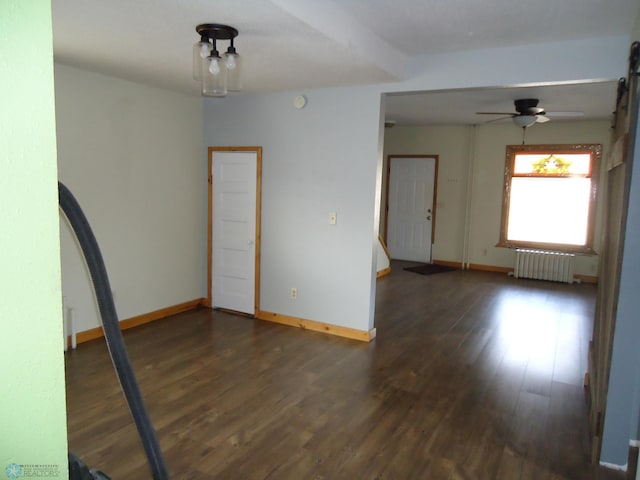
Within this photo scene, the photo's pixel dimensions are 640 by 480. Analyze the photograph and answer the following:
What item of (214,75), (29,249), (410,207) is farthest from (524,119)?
(29,249)

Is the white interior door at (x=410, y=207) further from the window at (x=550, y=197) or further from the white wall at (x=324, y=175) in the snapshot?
the white wall at (x=324, y=175)

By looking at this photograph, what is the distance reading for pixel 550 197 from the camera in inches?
304

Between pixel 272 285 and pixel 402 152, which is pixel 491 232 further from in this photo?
pixel 272 285

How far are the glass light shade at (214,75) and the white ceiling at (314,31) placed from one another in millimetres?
218

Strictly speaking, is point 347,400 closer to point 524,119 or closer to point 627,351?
point 627,351

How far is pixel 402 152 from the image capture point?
8.91 m

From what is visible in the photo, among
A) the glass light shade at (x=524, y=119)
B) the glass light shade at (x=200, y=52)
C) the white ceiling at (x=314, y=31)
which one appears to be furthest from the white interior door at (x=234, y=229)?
the glass light shade at (x=524, y=119)

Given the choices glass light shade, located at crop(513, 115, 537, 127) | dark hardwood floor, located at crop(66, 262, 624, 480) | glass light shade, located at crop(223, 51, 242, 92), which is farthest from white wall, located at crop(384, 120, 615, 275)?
glass light shade, located at crop(223, 51, 242, 92)

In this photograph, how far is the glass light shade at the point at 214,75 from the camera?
272 centimetres

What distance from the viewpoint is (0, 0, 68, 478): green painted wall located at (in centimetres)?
69

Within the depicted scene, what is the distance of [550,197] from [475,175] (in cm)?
126

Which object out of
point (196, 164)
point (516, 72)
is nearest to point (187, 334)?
point (196, 164)

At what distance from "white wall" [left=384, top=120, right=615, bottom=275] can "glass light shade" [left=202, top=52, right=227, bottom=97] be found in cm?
630

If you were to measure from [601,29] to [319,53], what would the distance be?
6.44ft
